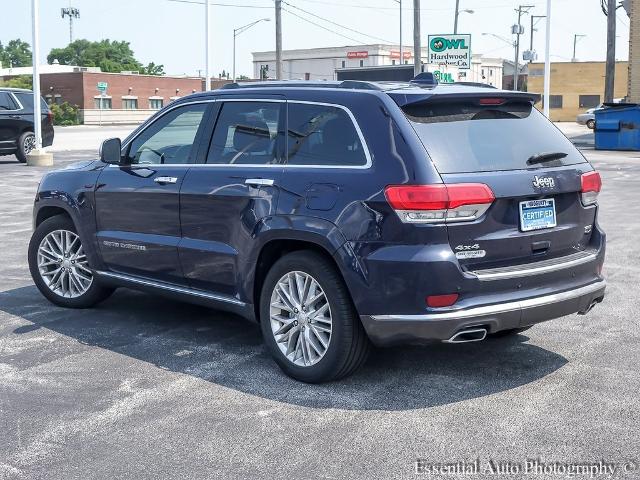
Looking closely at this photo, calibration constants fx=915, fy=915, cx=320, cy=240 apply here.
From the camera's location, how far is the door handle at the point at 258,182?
232 inches

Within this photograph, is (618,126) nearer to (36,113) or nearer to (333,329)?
(36,113)

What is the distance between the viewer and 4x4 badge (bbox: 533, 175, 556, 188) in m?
5.50

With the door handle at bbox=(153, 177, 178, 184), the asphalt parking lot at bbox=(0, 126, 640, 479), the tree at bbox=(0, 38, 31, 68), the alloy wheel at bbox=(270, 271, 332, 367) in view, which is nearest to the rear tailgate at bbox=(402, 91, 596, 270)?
the asphalt parking lot at bbox=(0, 126, 640, 479)

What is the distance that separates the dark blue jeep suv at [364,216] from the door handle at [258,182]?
0.4 inches

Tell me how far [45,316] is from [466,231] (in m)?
3.92

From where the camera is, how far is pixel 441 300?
202 inches

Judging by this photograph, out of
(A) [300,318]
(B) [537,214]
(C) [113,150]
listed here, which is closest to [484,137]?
(B) [537,214]

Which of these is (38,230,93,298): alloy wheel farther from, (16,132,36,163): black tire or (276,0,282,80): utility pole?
(276,0,282,80): utility pole

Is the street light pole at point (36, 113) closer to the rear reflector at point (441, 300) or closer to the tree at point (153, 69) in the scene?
the rear reflector at point (441, 300)

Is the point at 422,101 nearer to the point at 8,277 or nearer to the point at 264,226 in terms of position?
the point at 264,226

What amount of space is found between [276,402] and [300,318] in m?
0.60

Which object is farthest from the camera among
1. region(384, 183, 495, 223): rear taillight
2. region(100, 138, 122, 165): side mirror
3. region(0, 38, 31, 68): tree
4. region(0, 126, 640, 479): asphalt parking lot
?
region(0, 38, 31, 68): tree

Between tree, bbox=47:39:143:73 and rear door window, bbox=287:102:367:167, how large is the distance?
13931cm

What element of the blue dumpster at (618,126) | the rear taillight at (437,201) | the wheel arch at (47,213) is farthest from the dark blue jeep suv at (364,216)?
the blue dumpster at (618,126)
